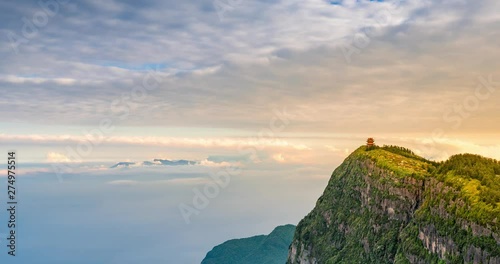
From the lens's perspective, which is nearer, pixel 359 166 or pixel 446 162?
pixel 446 162

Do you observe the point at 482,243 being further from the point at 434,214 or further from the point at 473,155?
the point at 473,155

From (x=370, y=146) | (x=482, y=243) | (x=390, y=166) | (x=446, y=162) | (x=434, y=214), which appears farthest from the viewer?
(x=370, y=146)

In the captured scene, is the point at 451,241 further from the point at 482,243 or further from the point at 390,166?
the point at 390,166

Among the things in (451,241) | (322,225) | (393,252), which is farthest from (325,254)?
(451,241)

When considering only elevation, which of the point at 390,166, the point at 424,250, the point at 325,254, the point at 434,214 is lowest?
the point at 325,254

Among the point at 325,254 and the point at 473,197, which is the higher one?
the point at 473,197

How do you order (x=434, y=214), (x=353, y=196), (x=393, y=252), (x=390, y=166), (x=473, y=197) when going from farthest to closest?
(x=353, y=196), (x=390, y=166), (x=393, y=252), (x=434, y=214), (x=473, y=197)

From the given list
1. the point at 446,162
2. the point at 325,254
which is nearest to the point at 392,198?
the point at 446,162
